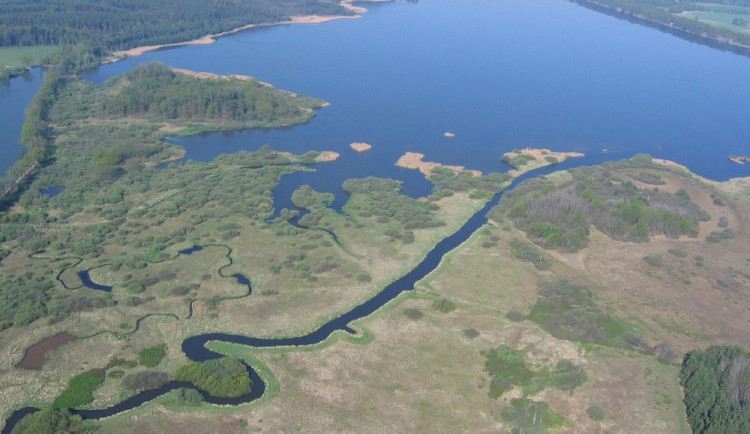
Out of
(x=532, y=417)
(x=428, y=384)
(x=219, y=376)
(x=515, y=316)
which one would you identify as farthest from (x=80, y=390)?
(x=515, y=316)

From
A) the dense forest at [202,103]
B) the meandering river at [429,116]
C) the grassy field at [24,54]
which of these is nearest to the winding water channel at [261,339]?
the meandering river at [429,116]

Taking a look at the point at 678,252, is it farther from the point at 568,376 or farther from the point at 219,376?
the point at 219,376

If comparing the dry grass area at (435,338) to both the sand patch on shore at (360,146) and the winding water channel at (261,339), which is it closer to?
the winding water channel at (261,339)

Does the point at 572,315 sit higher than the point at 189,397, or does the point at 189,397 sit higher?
the point at 572,315

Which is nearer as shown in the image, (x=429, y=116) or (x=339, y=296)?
(x=339, y=296)

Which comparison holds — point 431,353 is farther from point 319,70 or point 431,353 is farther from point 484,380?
point 319,70

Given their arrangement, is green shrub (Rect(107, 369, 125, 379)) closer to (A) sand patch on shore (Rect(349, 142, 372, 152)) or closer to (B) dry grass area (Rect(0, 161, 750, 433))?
(B) dry grass area (Rect(0, 161, 750, 433))

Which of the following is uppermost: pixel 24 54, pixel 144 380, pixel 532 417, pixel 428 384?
pixel 24 54

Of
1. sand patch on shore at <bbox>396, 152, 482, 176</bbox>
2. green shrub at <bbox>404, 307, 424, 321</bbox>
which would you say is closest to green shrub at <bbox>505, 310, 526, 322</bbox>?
green shrub at <bbox>404, 307, 424, 321</bbox>
